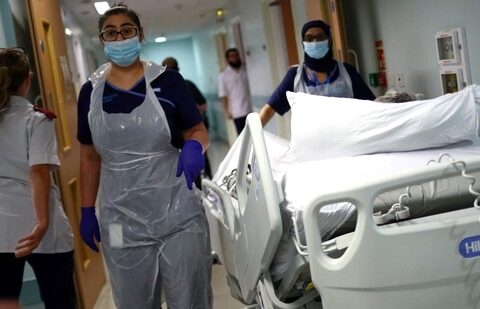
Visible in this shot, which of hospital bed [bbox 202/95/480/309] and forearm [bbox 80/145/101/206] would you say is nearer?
hospital bed [bbox 202/95/480/309]

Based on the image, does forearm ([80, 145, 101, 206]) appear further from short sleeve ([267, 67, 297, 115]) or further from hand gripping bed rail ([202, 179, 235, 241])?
short sleeve ([267, 67, 297, 115])

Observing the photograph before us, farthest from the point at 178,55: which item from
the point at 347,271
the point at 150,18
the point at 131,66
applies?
the point at 347,271

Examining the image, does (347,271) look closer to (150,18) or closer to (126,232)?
(126,232)

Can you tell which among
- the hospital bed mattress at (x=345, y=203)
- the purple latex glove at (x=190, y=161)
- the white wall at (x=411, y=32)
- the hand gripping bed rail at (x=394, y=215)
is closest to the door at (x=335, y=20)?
the white wall at (x=411, y=32)

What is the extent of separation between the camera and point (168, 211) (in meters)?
1.96

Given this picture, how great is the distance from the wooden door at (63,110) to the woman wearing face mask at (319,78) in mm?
1103

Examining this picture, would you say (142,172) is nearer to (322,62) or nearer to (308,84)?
→ (308,84)

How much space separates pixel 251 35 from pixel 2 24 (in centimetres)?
472

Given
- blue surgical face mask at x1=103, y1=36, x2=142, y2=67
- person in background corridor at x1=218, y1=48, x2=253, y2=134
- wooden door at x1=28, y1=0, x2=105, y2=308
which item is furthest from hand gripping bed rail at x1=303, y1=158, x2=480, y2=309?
person in background corridor at x1=218, y1=48, x2=253, y2=134

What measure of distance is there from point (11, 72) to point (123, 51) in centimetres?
42

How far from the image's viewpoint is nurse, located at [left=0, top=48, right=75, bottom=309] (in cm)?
202

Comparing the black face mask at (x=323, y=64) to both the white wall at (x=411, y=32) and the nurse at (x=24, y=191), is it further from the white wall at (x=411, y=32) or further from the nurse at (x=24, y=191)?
the nurse at (x=24, y=191)

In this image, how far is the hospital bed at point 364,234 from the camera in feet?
4.11

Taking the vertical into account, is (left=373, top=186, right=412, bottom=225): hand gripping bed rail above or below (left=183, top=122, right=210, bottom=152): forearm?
below
